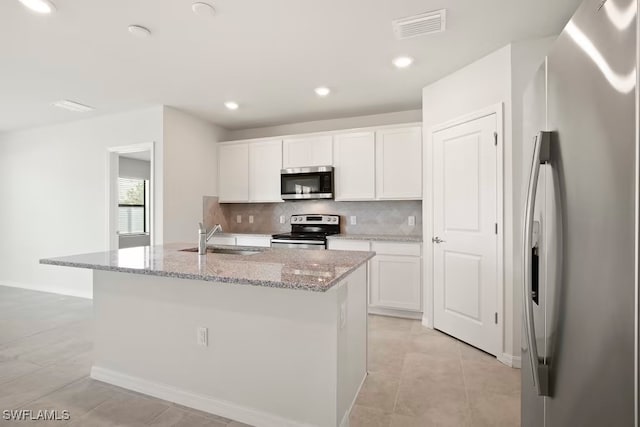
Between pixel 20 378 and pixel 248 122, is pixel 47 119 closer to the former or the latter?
pixel 248 122

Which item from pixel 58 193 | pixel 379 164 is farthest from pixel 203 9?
pixel 58 193

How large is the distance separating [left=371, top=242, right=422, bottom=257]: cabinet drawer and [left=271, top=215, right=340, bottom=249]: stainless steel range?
0.78 metres

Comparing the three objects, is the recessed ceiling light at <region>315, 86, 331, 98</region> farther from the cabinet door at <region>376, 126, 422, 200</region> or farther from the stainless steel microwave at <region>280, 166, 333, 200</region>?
the stainless steel microwave at <region>280, 166, 333, 200</region>

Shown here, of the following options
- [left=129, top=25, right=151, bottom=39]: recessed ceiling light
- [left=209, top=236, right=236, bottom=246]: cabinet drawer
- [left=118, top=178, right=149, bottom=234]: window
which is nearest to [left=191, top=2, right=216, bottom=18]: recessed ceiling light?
[left=129, top=25, right=151, bottom=39]: recessed ceiling light

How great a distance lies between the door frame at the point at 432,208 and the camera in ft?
8.74

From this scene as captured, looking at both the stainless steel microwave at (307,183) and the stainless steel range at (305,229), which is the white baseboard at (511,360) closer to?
the stainless steel range at (305,229)

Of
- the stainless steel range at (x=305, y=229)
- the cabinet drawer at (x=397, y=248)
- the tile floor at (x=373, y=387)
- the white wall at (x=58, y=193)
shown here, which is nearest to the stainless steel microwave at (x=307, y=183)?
the stainless steel range at (x=305, y=229)

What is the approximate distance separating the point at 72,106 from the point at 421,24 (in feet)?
13.5

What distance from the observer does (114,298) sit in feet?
7.43

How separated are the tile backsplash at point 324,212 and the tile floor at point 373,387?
149 centimetres

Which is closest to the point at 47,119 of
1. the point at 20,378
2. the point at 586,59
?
the point at 20,378

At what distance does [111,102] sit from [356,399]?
4.13 m

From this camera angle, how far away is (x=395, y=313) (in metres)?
3.86

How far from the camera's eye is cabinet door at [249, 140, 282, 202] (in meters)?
4.69
